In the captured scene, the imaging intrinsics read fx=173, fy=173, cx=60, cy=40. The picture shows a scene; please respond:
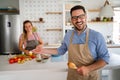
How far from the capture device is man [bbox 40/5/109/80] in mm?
1487

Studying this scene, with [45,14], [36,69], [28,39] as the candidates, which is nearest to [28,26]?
[28,39]

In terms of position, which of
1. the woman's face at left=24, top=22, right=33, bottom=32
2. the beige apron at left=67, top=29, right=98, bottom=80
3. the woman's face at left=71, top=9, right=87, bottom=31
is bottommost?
the beige apron at left=67, top=29, right=98, bottom=80

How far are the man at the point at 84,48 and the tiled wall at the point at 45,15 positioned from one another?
10.1 ft

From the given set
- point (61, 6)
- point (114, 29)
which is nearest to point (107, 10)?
point (114, 29)

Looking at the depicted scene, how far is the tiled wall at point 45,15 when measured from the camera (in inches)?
187

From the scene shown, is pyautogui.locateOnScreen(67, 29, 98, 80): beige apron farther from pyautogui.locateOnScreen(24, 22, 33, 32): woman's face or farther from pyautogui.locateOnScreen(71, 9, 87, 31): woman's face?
pyautogui.locateOnScreen(24, 22, 33, 32): woman's face

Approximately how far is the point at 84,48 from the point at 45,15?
3375 millimetres

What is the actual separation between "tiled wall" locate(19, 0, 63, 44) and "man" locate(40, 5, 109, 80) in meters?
3.07

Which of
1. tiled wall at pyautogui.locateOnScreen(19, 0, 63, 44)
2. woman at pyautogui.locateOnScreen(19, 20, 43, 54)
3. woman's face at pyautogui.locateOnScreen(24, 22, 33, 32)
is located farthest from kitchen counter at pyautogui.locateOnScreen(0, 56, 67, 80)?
tiled wall at pyautogui.locateOnScreen(19, 0, 63, 44)

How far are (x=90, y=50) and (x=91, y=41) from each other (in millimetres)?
86

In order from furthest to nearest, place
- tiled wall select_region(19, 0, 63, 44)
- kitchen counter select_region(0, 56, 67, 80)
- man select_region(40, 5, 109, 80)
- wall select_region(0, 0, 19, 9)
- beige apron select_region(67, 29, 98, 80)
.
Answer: wall select_region(0, 0, 19, 9) < tiled wall select_region(19, 0, 63, 44) < kitchen counter select_region(0, 56, 67, 80) < beige apron select_region(67, 29, 98, 80) < man select_region(40, 5, 109, 80)

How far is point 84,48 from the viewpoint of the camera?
162 cm

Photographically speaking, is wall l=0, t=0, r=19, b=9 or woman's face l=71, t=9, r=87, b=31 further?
wall l=0, t=0, r=19, b=9

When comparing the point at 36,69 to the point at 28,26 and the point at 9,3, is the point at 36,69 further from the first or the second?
the point at 9,3
